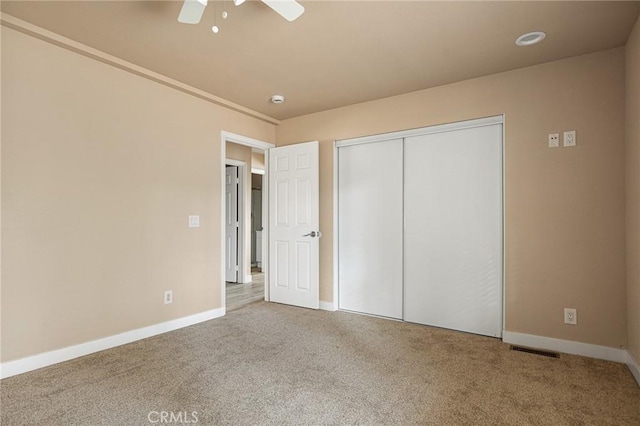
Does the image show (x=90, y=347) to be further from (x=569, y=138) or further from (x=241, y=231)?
(x=569, y=138)

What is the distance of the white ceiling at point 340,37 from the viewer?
89.7 inches

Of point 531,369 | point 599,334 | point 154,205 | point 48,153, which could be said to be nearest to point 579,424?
point 531,369

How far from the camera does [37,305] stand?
2586 millimetres

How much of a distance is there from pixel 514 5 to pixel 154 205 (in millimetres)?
3321

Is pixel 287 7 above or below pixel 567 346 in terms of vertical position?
above

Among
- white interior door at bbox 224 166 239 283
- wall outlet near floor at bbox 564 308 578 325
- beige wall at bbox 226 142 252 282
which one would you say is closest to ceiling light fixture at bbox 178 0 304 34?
wall outlet near floor at bbox 564 308 578 325

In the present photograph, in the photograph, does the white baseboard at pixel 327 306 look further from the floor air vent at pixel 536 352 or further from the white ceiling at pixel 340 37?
the white ceiling at pixel 340 37

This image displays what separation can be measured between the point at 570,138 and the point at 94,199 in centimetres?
402

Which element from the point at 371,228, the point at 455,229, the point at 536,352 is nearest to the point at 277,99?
the point at 371,228

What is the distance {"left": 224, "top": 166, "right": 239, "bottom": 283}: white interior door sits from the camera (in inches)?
243

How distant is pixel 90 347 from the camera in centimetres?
286

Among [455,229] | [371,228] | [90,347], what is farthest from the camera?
[371,228]

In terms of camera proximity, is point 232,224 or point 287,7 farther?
point 232,224

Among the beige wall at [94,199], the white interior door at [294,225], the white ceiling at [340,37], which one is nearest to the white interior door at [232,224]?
the white interior door at [294,225]
